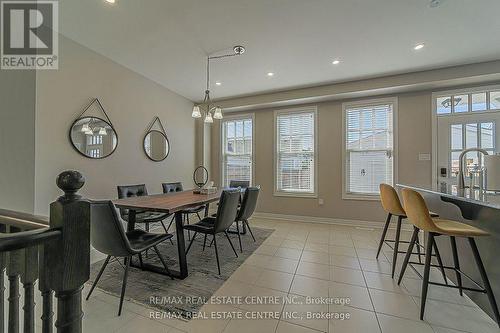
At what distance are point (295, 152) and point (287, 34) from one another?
2.65 m

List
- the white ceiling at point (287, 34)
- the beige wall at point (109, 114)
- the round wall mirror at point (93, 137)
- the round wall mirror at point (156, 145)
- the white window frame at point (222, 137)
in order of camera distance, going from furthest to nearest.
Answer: the white window frame at point (222, 137) < the round wall mirror at point (156, 145) < the round wall mirror at point (93, 137) < the beige wall at point (109, 114) < the white ceiling at point (287, 34)

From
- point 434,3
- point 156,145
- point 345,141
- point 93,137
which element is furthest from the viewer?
point 345,141

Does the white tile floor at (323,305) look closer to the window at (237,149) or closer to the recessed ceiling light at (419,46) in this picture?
the window at (237,149)

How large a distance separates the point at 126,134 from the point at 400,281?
167 inches

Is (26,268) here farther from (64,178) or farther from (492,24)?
(492,24)

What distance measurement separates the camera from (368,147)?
433cm

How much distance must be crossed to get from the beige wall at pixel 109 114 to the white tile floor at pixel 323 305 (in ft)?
5.55

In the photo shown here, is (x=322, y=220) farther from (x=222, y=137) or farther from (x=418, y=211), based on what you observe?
(x=222, y=137)

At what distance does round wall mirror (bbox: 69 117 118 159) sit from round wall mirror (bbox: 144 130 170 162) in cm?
66

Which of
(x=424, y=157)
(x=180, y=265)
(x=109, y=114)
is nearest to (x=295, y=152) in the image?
(x=424, y=157)

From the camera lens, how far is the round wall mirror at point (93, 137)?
113 inches

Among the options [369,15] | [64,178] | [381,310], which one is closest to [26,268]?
[64,178]

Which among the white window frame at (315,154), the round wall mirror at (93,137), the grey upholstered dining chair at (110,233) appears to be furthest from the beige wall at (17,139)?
the white window frame at (315,154)

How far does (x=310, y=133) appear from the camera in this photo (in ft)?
15.8
